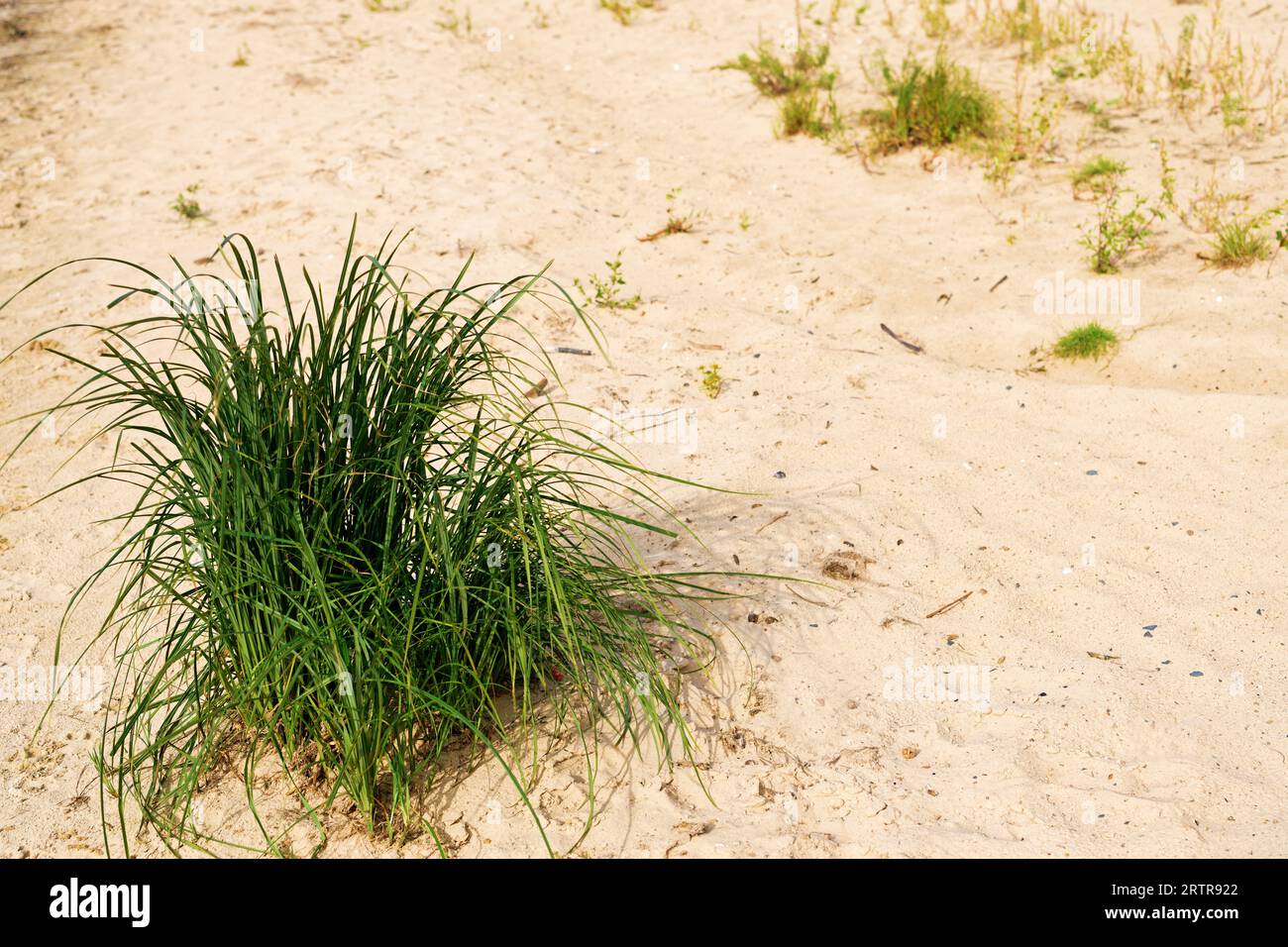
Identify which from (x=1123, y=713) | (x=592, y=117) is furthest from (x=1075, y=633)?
(x=592, y=117)

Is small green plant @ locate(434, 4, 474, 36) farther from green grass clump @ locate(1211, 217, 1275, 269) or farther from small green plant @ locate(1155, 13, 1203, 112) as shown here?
green grass clump @ locate(1211, 217, 1275, 269)

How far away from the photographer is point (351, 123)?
704 centimetres

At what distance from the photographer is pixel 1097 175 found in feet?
18.9

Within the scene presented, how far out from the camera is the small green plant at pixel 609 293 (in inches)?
206

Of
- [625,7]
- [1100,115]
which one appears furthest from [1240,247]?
[625,7]

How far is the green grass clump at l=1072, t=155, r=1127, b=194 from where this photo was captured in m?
5.68

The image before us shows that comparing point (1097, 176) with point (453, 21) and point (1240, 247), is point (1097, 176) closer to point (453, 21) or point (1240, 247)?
point (1240, 247)

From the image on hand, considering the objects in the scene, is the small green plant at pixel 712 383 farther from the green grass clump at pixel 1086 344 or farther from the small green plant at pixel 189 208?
the small green plant at pixel 189 208

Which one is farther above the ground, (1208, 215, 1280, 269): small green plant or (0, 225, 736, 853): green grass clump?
(1208, 215, 1280, 269): small green plant

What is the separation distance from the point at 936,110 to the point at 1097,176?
0.98 m

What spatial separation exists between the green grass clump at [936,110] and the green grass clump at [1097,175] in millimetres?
689

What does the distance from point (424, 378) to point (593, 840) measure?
1.13 metres

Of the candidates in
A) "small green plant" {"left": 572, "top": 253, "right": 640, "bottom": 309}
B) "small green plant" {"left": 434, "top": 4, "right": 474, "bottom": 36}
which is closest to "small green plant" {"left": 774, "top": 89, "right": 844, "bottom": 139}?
"small green plant" {"left": 572, "top": 253, "right": 640, "bottom": 309}

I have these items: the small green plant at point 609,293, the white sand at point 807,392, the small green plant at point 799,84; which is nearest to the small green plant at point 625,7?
the white sand at point 807,392
